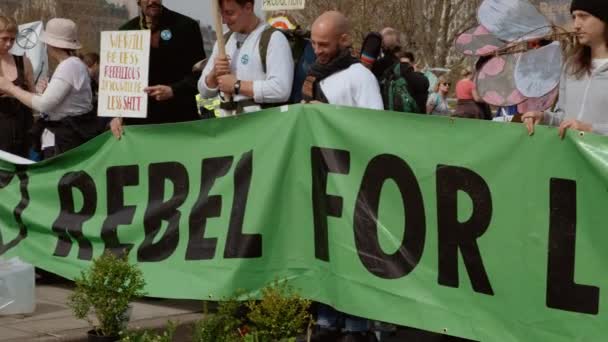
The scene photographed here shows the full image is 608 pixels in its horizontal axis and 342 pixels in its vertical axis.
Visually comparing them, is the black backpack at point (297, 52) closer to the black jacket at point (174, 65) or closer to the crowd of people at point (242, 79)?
the crowd of people at point (242, 79)

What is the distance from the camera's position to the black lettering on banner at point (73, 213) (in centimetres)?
875

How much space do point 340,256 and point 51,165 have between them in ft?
9.00

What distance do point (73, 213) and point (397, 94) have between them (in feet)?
9.06

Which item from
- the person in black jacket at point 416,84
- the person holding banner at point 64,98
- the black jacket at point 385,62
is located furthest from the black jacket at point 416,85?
the person holding banner at point 64,98

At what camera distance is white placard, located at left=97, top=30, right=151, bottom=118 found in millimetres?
8656

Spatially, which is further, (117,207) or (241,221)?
(117,207)

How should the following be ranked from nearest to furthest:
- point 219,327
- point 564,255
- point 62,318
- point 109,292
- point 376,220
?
1. point 219,327
2. point 564,255
3. point 109,292
4. point 376,220
5. point 62,318

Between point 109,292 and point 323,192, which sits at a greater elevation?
point 323,192

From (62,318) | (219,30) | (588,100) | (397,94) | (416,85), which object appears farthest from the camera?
(416,85)

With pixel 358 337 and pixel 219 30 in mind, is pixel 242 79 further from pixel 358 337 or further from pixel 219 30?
pixel 358 337

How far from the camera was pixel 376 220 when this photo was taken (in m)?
6.90

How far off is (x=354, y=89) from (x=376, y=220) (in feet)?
2.70

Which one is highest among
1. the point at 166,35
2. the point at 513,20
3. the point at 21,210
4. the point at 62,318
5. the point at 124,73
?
the point at 513,20

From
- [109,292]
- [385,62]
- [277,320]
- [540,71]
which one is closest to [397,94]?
[385,62]
